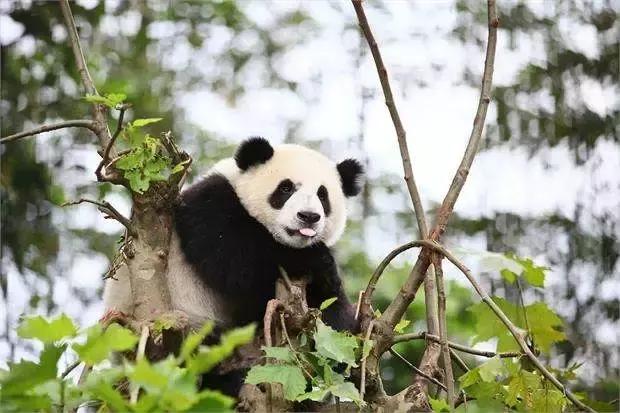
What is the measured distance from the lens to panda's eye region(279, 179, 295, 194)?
16.3 feet

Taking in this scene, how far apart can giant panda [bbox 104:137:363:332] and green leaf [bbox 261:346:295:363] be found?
4.70ft

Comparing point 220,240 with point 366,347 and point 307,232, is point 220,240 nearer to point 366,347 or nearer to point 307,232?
point 307,232

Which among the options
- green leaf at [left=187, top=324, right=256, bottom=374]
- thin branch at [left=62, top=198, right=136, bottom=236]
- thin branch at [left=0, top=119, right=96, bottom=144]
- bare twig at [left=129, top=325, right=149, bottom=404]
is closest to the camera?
green leaf at [left=187, top=324, right=256, bottom=374]

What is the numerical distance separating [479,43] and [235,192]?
5.40 metres

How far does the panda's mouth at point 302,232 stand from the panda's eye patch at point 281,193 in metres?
0.22

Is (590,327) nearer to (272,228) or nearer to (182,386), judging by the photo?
(272,228)

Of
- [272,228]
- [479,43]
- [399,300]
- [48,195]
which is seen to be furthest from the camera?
[479,43]

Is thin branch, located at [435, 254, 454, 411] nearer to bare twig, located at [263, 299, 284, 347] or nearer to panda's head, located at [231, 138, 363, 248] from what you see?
bare twig, located at [263, 299, 284, 347]

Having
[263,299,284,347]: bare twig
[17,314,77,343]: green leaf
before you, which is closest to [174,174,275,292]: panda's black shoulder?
[263,299,284,347]: bare twig

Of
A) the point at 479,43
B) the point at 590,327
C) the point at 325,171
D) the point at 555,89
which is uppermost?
the point at 479,43

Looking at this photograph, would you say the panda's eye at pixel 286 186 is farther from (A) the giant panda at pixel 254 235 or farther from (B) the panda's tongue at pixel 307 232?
(B) the panda's tongue at pixel 307 232

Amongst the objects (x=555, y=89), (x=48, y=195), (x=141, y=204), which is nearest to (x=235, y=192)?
(x=141, y=204)

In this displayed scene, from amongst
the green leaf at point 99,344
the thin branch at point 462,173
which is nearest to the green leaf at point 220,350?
the green leaf at point 99,344

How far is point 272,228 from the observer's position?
4.83 meters
